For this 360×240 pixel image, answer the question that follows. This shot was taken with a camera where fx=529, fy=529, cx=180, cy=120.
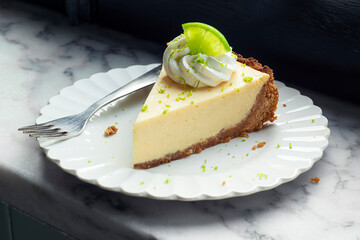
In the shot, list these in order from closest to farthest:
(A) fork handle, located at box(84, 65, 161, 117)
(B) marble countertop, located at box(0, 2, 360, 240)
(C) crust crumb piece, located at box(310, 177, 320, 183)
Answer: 1. (B) marble countertop, located at box(0, 2, 360, 240)
2. (C) crust crumb piece, located at box(310, 177, 320, 183)
3. (A) fork handle, located at box(84, 65, 161, 117)

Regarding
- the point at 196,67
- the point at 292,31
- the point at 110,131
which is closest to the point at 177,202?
the point at 110,131

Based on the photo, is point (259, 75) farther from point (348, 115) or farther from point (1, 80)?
point (1, 80)

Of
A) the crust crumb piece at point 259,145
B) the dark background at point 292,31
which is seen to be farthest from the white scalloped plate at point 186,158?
the dark background at point 292,31

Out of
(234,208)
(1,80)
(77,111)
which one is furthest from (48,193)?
(1,80)

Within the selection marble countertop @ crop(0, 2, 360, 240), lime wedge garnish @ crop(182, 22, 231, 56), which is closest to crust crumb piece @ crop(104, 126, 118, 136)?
marble countertop @ crop(0, 2, 360, 240)

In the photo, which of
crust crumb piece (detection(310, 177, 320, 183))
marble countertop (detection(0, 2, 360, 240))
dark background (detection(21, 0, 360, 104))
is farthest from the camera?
dark background (detection(21, 0, 360, 104))

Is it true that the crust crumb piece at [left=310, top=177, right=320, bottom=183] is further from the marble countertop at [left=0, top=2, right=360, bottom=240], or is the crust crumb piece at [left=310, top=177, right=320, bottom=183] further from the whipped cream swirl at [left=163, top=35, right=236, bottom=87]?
the whipped cream swirl at [left=163, top=35, right=236, bottom=87]
